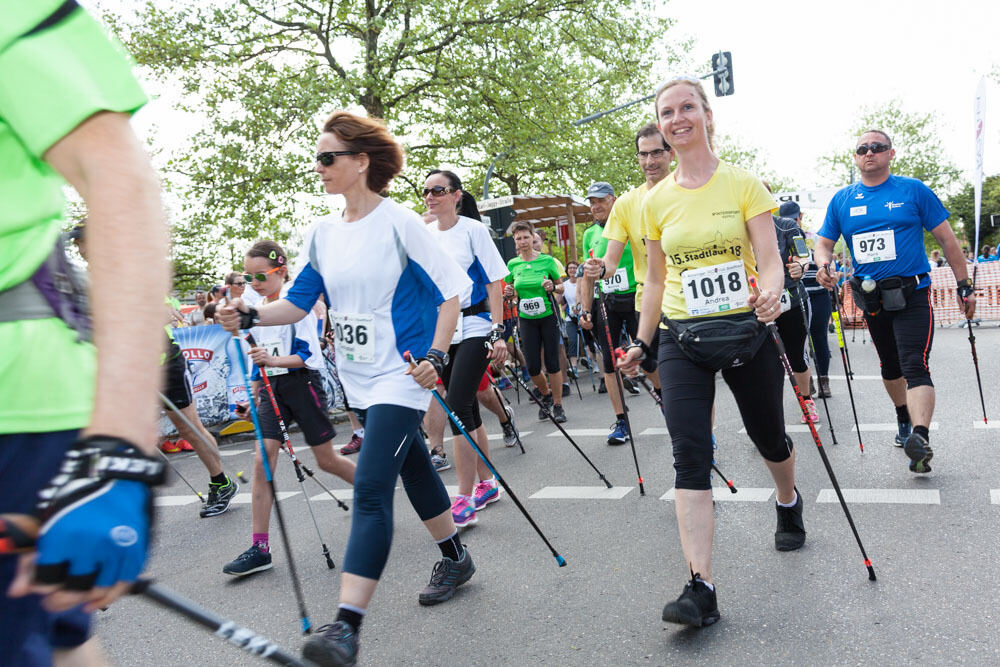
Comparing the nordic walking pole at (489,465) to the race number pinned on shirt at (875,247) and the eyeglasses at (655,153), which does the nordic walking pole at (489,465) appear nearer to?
the eyeglasses at (655,153)

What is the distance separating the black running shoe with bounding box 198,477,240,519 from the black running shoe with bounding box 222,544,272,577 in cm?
174

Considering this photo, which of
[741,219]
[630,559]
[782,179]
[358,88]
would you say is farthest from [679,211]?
[782,179]

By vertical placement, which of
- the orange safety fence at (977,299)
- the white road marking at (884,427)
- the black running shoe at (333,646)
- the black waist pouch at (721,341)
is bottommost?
the orange safety fence at (977,299)

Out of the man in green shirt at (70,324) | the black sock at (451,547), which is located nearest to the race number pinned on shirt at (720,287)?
the black sock at (451,547)

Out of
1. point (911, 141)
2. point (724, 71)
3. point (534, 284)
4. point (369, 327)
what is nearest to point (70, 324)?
point (369, 327)

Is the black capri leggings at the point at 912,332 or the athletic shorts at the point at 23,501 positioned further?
the black capri leggings at the point at 912,332

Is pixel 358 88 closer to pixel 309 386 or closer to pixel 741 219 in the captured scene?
pixel 309 386

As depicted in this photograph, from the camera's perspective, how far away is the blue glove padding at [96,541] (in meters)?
0.94

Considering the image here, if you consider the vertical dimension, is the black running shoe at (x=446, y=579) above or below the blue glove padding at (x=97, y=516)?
below

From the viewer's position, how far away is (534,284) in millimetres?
9734

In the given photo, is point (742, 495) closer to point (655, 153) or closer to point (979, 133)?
point (655, 153)

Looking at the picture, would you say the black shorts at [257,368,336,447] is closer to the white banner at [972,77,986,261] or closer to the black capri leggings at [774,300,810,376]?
the black capri leggings at [774,300,810,376]

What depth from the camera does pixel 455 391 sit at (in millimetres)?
5293

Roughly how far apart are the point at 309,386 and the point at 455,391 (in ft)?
2.99
